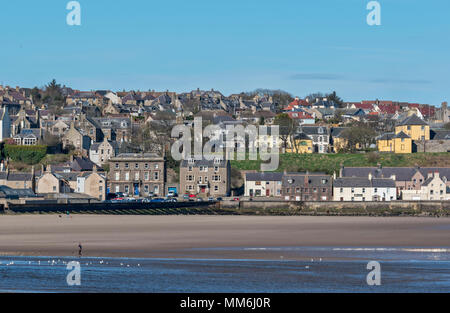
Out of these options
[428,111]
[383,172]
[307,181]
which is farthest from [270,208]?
[428,111]

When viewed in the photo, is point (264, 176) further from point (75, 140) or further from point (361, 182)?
point (75, 140)

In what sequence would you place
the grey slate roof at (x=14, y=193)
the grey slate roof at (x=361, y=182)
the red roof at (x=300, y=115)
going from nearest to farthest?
1. the grey slate roof at (x=14, y=193)
2. the grey slate roof at (x=361, y=182)
3. the red roof at (x=300, y=115)

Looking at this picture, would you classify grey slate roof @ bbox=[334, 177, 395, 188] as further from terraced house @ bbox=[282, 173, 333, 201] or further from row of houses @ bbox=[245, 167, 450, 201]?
terraced house @ bbox=[282, 173, 333, 201]

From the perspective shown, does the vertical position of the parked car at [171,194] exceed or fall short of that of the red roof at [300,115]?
it falls short

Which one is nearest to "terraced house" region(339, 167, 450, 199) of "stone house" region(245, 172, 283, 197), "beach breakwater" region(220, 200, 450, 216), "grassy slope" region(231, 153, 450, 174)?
"stone house" region(245, 172, 283, 197)

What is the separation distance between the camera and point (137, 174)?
65500 millimetres

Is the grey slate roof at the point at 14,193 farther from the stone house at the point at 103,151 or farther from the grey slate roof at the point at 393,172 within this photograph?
the grey slate roof at the point at 393,172

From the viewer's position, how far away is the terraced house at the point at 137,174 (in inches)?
2569

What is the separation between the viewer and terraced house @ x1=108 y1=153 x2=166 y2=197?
65250 mm

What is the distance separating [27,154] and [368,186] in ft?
104

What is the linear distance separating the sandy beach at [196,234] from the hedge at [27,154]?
27.1 meters

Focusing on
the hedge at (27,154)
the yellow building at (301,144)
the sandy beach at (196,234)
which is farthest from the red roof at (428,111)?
the sandy beach at (196,234)

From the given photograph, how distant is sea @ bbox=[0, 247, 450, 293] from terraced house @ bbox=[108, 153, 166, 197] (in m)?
35.5
